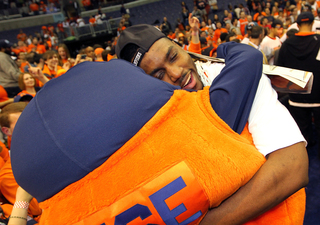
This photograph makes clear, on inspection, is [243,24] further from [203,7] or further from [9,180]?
[9,180]

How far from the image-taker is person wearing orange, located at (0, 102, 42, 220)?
5.49ft

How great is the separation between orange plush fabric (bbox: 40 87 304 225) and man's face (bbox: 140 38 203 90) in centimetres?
58

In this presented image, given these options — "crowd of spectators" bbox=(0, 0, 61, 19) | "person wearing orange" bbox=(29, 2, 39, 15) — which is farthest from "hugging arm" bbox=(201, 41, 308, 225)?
"person wearing orange" bbox=(29, 2, 39, 15)

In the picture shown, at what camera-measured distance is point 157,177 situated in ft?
1.94

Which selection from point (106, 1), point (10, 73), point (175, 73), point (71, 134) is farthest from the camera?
point (106, 1)

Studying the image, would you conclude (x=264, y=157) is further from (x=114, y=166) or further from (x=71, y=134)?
(x=71, y=134)

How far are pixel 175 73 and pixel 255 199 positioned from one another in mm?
741

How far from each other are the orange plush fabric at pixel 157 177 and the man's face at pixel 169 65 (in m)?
0.58

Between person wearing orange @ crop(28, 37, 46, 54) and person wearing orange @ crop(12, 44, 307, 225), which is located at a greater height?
person wearing orange @ crop(12, 44, 307, 225)

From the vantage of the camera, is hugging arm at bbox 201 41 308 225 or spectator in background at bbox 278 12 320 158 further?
spectator in background at bbox 278 12 320 158

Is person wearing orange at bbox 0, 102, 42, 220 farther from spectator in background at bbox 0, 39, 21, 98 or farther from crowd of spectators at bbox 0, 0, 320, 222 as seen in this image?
spectator in background at bbox 0, 39, 21, 98

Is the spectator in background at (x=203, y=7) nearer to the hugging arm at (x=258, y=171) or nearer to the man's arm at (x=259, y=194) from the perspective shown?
the hugging arm at (x=258, y=171)

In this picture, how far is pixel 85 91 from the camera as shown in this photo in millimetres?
650

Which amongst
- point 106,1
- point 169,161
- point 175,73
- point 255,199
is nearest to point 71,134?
point 169,161
